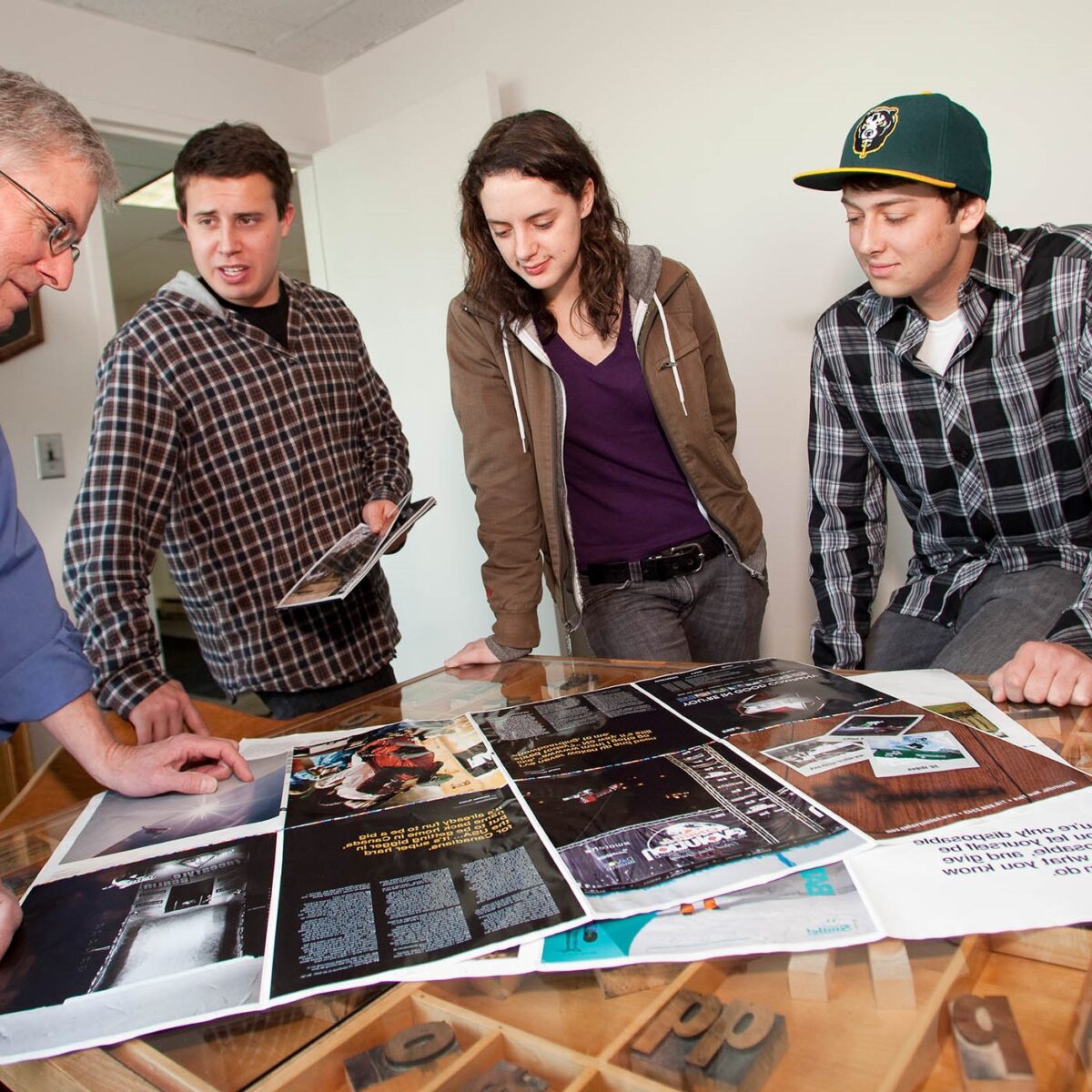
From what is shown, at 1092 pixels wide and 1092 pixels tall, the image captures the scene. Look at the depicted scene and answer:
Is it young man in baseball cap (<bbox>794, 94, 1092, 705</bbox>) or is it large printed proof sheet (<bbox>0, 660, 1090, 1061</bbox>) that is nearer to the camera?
large printed proof sheet (<bbox>0, 660, 1090, 1061</bbox>)

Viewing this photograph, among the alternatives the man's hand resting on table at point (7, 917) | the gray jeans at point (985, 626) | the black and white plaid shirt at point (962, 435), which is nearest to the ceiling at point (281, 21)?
the black and white plaid shirt at point (962, 435)

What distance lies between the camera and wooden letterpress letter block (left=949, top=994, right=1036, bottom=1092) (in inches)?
20.9

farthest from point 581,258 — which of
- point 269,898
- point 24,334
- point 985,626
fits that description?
point 24,334

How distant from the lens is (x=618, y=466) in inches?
73.7

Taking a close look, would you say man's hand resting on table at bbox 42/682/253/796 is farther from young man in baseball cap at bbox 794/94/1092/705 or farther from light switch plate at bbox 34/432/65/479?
light switch plate at bbox 34/432/65/479

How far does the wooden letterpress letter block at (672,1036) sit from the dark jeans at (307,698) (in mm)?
1284

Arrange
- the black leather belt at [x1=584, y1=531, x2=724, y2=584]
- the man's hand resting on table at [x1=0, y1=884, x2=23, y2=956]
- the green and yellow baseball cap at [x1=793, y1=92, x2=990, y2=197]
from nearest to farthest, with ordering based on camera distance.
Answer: the man's hand resting on table at [x1=0, y1=884, x2=23, y2=956]
the green and yellow baseball cap at [x1=793, y1=92, x2=990, y2=197]
the black leather belt at [x1=584, y1=531, x2=724, y2=584]

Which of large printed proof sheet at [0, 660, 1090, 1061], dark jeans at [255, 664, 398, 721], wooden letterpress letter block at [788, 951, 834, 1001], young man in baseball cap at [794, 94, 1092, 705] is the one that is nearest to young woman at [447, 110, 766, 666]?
young man in baseball cap at [794, 94, 1092, 705]

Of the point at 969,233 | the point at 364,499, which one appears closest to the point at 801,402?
the point at 969,233

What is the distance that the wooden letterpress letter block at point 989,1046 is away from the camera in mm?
532

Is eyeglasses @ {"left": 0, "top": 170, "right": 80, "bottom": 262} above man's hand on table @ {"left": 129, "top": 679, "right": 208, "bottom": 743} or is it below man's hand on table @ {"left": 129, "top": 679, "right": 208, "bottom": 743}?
above

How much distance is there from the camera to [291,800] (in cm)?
99

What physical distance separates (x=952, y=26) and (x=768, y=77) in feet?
1.60

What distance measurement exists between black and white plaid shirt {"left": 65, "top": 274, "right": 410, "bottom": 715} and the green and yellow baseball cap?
1.05 metres
